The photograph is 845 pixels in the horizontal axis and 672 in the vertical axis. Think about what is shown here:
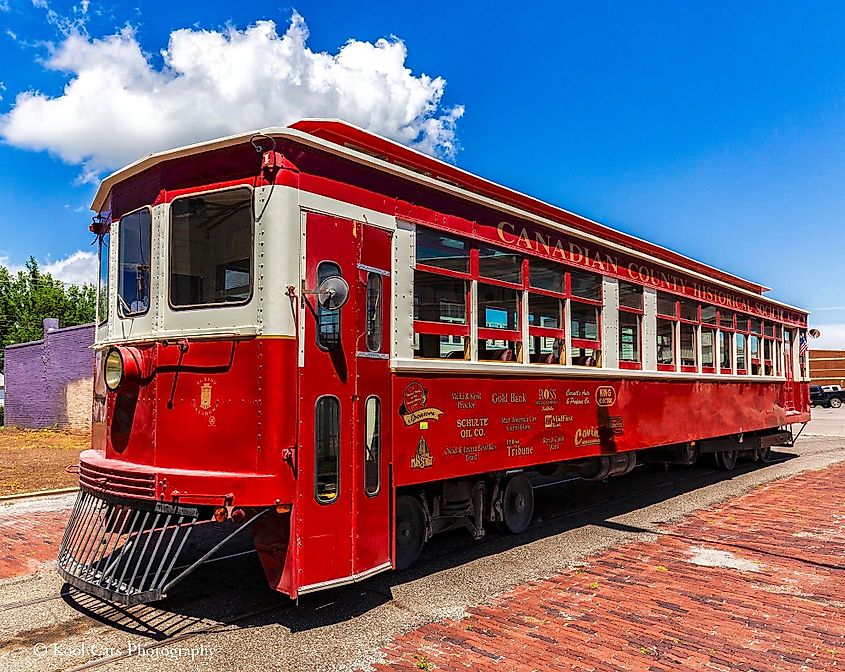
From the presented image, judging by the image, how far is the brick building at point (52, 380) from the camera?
2019cm

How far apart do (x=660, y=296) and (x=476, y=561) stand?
488 centimetres

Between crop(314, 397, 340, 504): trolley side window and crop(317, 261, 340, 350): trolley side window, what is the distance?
0.41 m

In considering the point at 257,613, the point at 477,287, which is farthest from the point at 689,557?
the point at 257,613

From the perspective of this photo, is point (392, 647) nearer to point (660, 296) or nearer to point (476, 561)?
point (476, 561)

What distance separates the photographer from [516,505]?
777cm

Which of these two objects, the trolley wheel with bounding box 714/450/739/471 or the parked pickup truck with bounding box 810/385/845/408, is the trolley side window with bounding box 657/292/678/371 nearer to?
the trolley wheel with bounding box 714/450/739/471

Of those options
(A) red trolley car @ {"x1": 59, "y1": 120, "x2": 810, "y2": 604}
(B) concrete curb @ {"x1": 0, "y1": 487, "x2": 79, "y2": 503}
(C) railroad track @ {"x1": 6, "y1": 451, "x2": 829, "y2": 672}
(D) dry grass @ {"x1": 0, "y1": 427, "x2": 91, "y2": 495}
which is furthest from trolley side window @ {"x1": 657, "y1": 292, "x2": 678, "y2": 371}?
(D) dry grass @ {"x1": 0, "y1": 427, "x2": 91, "y2": 495}

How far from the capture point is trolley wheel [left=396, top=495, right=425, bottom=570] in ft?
20.2

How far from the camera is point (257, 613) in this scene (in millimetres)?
5379

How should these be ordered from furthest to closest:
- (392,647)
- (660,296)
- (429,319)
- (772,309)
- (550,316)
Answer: (772,309) → (660,296) → (550,316) → (429,319) → (392,647)

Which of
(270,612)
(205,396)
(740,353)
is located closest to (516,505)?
(270,612)

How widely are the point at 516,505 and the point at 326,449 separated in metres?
3.33

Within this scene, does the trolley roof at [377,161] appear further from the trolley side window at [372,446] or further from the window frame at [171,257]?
the trolley side window at [372,446]

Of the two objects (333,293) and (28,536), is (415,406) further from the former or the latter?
(28,536)
